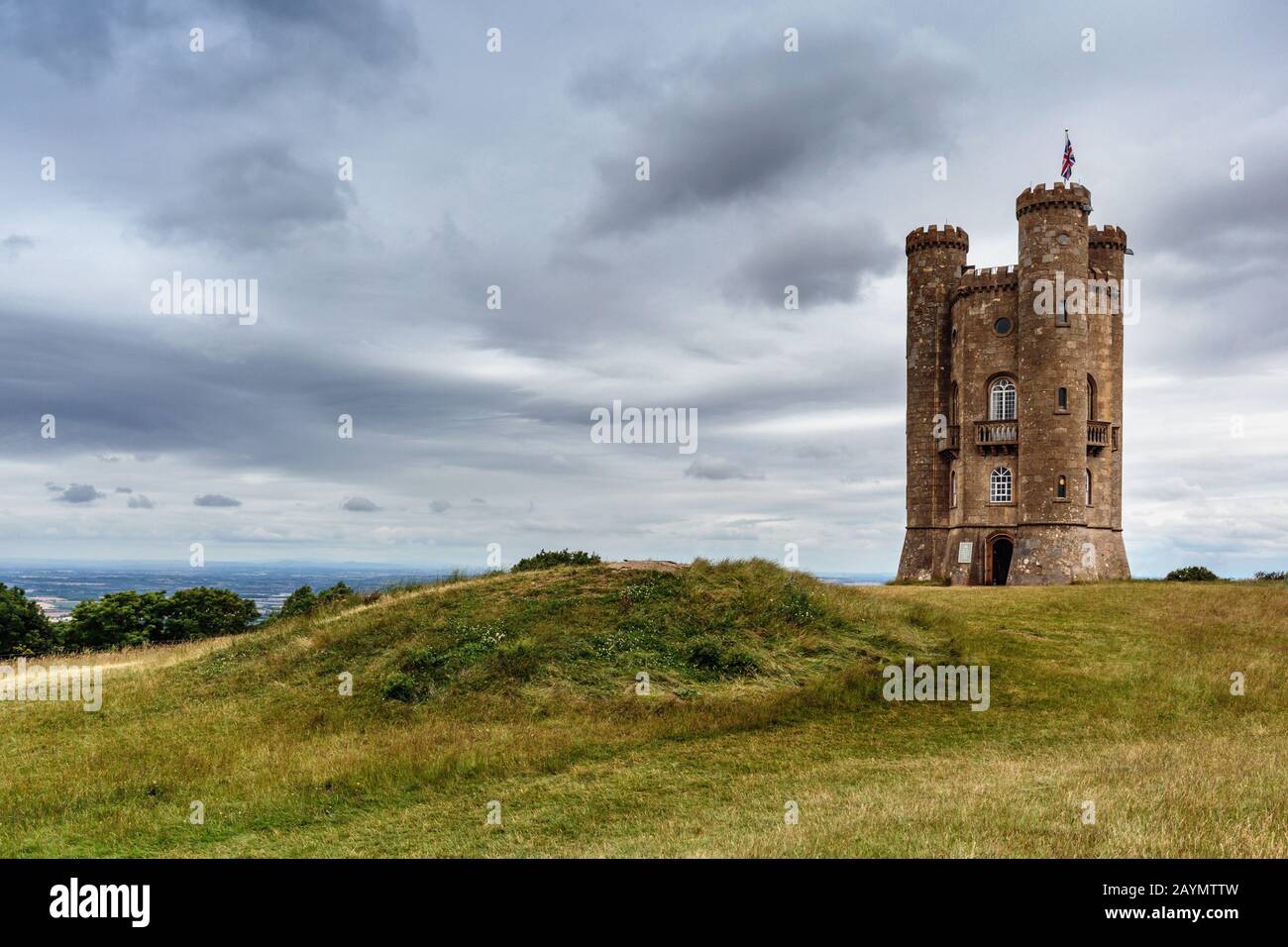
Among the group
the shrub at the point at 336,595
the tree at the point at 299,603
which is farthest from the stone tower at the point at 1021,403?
the tree at the point at 299,603

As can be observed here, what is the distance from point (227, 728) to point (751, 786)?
1093cm

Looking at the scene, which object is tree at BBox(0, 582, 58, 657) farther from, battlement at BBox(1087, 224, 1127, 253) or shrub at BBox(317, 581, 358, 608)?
battlement at BBox(1087, 224, 1127, 253)

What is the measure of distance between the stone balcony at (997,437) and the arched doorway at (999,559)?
4427mm

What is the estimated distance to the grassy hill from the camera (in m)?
10.4

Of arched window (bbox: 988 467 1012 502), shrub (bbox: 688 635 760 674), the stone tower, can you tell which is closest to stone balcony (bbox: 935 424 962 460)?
the stone tower

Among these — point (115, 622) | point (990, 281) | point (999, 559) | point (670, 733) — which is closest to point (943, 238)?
point (990, 281)

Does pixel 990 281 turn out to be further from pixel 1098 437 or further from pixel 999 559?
pixel 999 559

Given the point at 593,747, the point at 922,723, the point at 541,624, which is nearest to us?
the point at 593,747

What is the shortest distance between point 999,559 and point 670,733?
3349cm

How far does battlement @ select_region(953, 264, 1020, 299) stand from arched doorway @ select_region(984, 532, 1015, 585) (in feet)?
42.6

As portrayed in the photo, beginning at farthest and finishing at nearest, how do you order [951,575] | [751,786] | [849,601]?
[951,575]
[849,601]
[751,786]
